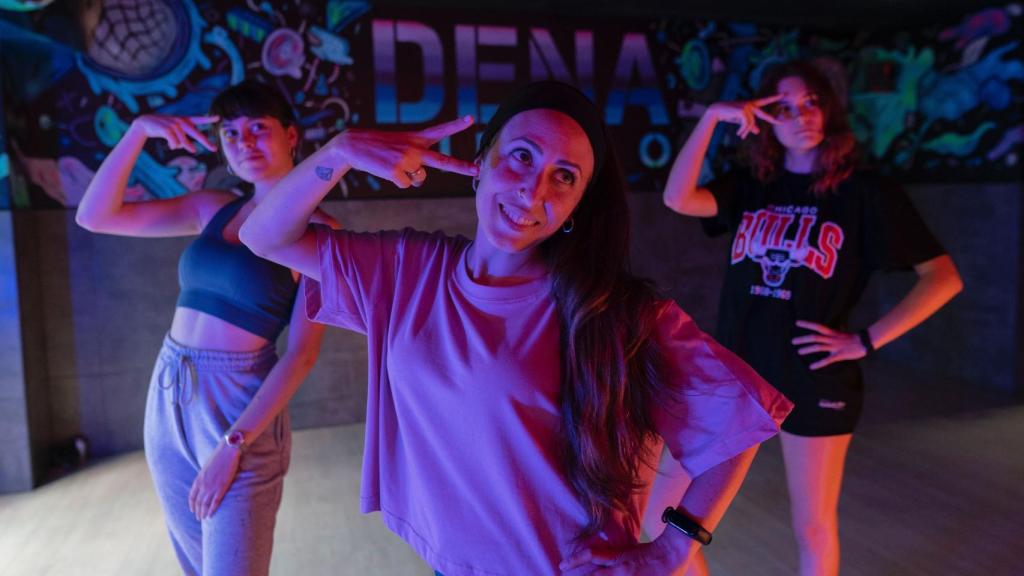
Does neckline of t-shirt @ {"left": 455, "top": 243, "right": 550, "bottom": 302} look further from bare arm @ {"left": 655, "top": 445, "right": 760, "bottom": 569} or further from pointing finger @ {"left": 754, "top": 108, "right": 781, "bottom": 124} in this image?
pointing finger @ {"left": 754, "top": 108, "right": 781, "bottom": 124}

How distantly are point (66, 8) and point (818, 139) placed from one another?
12.5 feet

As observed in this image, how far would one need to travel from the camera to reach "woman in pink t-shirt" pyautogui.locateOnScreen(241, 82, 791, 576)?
1046mm

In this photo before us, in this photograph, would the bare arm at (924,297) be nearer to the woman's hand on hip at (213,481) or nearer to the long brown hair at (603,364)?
the long brown hair at (603,364)

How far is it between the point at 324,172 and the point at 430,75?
389 centimetres

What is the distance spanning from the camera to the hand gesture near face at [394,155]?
3.49ft

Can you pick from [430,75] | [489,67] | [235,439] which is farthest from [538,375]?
[489,67]

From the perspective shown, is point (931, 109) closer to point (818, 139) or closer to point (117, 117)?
point (818, 139)

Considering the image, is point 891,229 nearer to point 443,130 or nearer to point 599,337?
point 599,337

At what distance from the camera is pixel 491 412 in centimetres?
Result: 104

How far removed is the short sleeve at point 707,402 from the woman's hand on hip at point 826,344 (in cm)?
107

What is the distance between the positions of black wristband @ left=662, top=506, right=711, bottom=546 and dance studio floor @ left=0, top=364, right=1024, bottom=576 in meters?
1.97

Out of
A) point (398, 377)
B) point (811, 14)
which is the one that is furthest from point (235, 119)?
point (811, 14)

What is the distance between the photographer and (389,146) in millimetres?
1073

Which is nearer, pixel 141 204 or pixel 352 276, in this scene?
pixel 352 276
